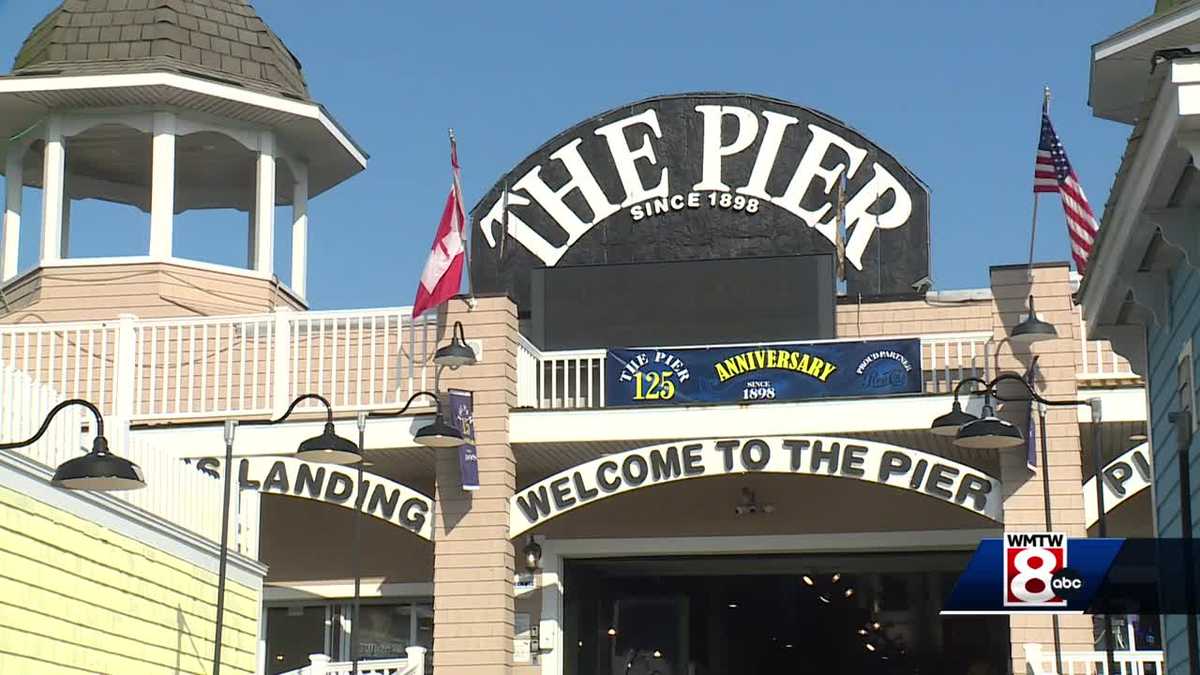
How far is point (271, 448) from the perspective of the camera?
22094mm

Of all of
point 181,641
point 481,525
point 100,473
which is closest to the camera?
point 100,473

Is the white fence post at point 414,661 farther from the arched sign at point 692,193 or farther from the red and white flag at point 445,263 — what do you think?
the arched sign at point 692,193

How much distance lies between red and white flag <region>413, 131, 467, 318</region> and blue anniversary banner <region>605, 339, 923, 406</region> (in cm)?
203

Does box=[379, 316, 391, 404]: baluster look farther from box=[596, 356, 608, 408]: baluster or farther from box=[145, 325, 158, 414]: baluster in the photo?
box=[145, 325, 158, 414]: baluster

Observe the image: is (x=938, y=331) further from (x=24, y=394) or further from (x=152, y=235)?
(x=24, y=394)

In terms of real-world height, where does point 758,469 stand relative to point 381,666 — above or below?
above

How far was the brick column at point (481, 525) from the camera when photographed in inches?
826

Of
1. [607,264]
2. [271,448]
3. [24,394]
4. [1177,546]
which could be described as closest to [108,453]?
[24,394]

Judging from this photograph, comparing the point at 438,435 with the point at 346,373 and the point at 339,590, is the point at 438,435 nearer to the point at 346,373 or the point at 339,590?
the point at 346,373

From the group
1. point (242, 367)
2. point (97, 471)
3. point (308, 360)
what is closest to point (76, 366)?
point (242, 367)

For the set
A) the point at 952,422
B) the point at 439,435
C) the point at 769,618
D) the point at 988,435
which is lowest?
the point at 769,618

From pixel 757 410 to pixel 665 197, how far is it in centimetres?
591

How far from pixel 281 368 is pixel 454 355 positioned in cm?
309

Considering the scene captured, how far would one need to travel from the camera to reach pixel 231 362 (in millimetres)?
22625
